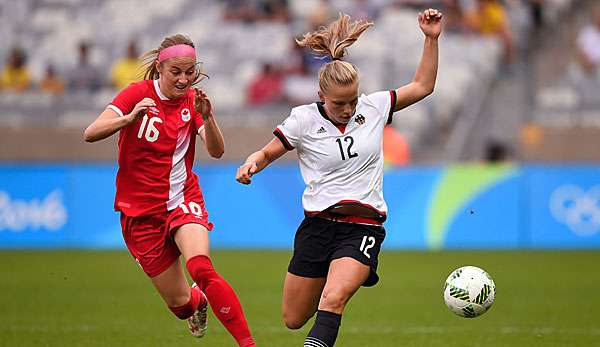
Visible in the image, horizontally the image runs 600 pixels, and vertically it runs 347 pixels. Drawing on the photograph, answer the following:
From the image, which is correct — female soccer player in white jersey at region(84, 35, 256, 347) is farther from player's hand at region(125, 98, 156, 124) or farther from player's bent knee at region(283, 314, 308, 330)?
player's bent knee at region(283, 314, 308, 330)

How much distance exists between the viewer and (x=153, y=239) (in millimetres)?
7758

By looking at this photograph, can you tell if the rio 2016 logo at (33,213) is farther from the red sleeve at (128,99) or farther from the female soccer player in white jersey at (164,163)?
the red sleeve at (128,99)

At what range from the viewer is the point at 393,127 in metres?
19.6

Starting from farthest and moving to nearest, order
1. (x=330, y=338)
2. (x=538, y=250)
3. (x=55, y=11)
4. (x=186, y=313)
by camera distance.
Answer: (x=55, y=11)
(x=538, y=250)
(x=186, y=313)
(x=330, y=338)

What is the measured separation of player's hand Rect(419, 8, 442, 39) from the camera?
7.22 m

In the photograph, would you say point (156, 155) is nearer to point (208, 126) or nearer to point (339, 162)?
point (208, 126)

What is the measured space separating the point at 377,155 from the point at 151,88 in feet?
5.47

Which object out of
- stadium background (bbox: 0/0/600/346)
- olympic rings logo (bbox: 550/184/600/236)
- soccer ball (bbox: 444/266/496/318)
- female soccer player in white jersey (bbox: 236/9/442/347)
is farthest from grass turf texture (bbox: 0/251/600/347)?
female soccer player in white jersey (bbox: 236/9/442/347)

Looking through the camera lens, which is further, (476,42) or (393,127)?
(476,42)

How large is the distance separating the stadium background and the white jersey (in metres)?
4.06

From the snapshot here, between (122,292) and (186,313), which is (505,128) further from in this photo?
(186,313)

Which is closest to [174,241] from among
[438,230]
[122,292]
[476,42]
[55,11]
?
[122,292]

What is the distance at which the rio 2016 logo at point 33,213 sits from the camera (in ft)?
59.9

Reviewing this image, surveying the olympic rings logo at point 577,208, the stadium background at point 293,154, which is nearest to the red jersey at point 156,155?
the stadium background at point 293,154
